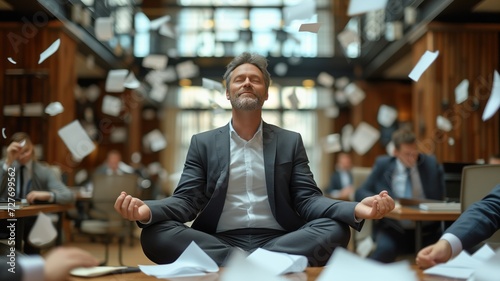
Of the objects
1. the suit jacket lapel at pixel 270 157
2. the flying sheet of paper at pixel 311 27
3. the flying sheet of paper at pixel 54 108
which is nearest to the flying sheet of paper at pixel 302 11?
the flying sheet of paper at pixel 311 27

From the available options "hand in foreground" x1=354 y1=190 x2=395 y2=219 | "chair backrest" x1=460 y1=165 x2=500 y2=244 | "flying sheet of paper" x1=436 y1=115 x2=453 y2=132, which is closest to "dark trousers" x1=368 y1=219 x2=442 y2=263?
"chair backrest" x1=460 y1=165 x2=500 y2=244

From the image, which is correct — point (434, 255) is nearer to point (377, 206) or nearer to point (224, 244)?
point (377, 206)

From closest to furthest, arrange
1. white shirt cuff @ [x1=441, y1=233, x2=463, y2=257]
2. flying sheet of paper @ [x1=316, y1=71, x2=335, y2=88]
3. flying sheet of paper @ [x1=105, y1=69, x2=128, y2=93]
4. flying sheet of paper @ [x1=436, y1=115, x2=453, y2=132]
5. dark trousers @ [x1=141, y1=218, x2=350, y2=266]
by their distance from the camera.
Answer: white shirt cuff @ [x1=441, y1=233, x2=463, y2=257]
dark trousers @ [x1=141, y1=218, x2=350, y2=266]
flying sheet of paper @ [x1=105, y1=69, x2=128, y2=93]
flying sheet of paper @ [x1=436, y1=115, x2=453, y2=132]
flying sheet of paper @ [x1=316, y1=71, x2=335, y2=88]

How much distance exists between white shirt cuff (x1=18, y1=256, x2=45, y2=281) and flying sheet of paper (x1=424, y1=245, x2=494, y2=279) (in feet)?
2.97

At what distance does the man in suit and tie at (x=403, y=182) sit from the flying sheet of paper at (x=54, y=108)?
3983 millimetres

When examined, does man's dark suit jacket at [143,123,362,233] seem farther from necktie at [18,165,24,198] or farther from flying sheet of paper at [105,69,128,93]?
flying sheet of paper at [105,69,128,93]

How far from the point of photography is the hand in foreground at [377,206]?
5.43ft

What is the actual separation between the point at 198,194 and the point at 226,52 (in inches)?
378

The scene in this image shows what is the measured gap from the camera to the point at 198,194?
7.11ft

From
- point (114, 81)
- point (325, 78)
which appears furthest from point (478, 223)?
point (325, 78)

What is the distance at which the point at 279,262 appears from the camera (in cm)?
151

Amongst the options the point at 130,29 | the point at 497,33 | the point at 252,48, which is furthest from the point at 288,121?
the point at 497,33

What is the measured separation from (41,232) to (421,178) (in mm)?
2522

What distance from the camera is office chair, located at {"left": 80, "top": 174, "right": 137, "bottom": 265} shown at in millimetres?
5293
